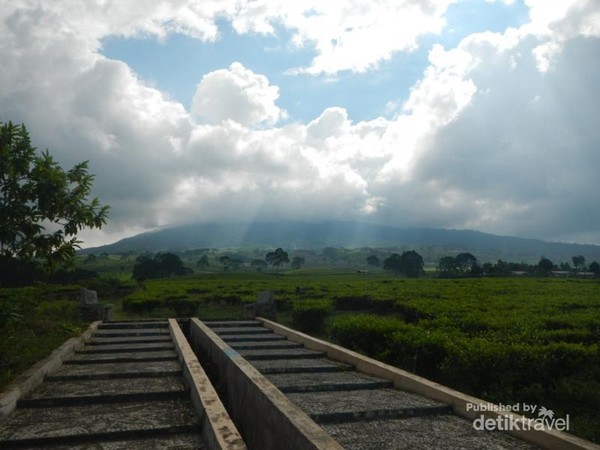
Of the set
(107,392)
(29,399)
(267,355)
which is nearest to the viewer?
(29,399)

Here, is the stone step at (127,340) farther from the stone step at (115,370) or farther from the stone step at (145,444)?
the stone step at (145,444)

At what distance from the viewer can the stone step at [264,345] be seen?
1141cm

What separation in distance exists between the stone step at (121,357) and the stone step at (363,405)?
4438 mm

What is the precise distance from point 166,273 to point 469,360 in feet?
249

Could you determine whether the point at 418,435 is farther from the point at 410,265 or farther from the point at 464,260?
the point at 464,260

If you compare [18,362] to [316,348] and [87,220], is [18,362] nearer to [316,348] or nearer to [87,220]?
[87,220]

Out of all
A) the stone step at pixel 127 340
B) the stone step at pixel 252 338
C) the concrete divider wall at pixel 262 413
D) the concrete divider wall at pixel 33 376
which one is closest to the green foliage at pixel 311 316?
the stone step at pixel 252 338

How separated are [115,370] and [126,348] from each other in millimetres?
2860

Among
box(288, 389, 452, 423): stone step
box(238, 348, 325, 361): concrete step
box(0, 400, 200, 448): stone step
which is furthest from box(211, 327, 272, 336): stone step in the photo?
box(288, 389, 452, 423): stone step

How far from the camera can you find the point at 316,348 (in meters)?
11.1

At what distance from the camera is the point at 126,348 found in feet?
37.6

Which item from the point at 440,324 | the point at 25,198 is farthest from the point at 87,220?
the point at 440,324

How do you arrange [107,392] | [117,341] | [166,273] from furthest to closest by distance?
[166,273]
[117,341]
[107,392]

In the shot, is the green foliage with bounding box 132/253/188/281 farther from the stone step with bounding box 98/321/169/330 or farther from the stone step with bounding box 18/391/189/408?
the stone step with bounding box 18/391/189/408
